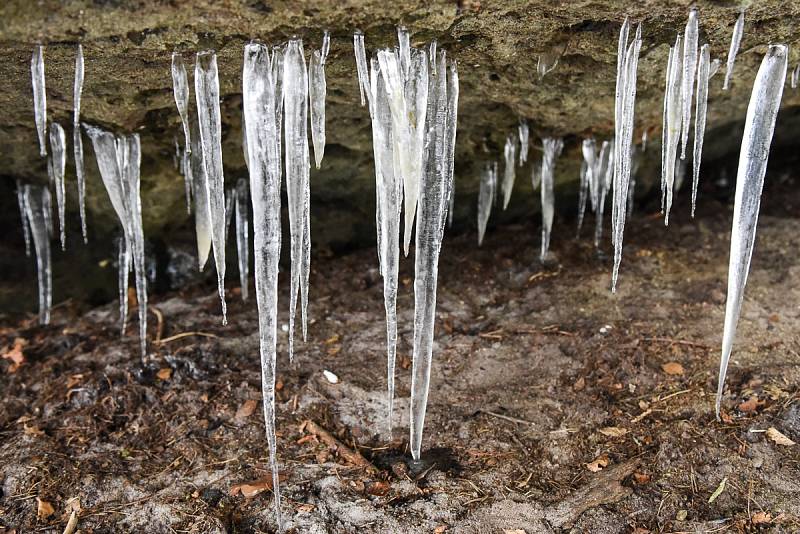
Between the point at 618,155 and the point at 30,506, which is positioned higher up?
the point at 618,155

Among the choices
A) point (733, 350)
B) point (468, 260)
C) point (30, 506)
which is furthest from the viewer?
point (468, 260)

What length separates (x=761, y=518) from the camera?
292 centimetres

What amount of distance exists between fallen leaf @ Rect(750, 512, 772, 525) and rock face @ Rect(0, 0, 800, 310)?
196 centimetres

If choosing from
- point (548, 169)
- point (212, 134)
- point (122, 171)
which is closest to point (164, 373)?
point (122, 171)

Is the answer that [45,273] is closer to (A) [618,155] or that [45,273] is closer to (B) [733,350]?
(A) [618,155]

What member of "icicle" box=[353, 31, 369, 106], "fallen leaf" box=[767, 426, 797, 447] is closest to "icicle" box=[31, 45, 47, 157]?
"icicle" box=[353, 31, 369, 106]

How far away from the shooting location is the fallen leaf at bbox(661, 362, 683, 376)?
3895 millimetres

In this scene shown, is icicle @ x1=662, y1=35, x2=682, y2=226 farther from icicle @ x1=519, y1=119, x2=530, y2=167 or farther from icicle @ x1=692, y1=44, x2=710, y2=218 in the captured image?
icicle @ x1=519, y1=119, x2=530, y2=167

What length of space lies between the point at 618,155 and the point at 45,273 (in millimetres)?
4160

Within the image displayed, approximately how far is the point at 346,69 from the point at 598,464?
214 cm

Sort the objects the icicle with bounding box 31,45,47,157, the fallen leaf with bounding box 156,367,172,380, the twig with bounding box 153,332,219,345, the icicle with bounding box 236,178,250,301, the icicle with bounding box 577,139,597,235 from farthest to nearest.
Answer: the icicle with bounding box 236,178,250,301, the icicle with bounding box 577,139,597,235, the twig with bounding box 153,332,219,345, the fallen leaf with bounding box 156,367,172,380, the icicle with bounding box 31,45,47,157

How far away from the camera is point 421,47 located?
2992mm

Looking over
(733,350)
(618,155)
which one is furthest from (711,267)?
(618,155)

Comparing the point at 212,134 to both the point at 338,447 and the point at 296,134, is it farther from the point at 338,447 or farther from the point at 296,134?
the point at 338,447
